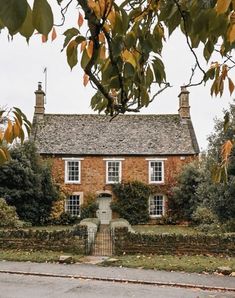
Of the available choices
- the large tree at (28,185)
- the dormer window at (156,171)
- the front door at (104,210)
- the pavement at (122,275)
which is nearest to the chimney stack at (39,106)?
the large tree at (28,185)

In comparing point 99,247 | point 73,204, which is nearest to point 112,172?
point 73,204

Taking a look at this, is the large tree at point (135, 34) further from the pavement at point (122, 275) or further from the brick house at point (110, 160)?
the brick house at point (110, 160)

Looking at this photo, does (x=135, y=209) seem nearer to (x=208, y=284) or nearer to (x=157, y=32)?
(x=208, y=284)

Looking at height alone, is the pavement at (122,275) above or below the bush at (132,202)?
below

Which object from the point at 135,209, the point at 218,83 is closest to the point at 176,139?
the point at 135,209

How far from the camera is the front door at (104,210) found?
3428 cm

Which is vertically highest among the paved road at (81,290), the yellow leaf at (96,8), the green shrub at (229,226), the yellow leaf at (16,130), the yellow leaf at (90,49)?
the yellow leaf at (96,8)

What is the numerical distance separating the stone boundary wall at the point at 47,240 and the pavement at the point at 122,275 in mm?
2162

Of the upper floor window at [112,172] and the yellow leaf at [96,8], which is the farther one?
the upper floor window at [112,172]

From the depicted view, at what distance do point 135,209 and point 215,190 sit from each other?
428 inches

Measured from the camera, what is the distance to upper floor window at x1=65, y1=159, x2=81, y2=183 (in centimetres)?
3506

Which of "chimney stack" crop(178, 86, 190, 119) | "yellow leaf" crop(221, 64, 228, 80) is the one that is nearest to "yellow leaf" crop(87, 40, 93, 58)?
"yellow leaf" crop(221, 64, 228, 80)

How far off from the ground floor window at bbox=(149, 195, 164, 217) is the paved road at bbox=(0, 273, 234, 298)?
68.7ft

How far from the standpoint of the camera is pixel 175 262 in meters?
15.8
